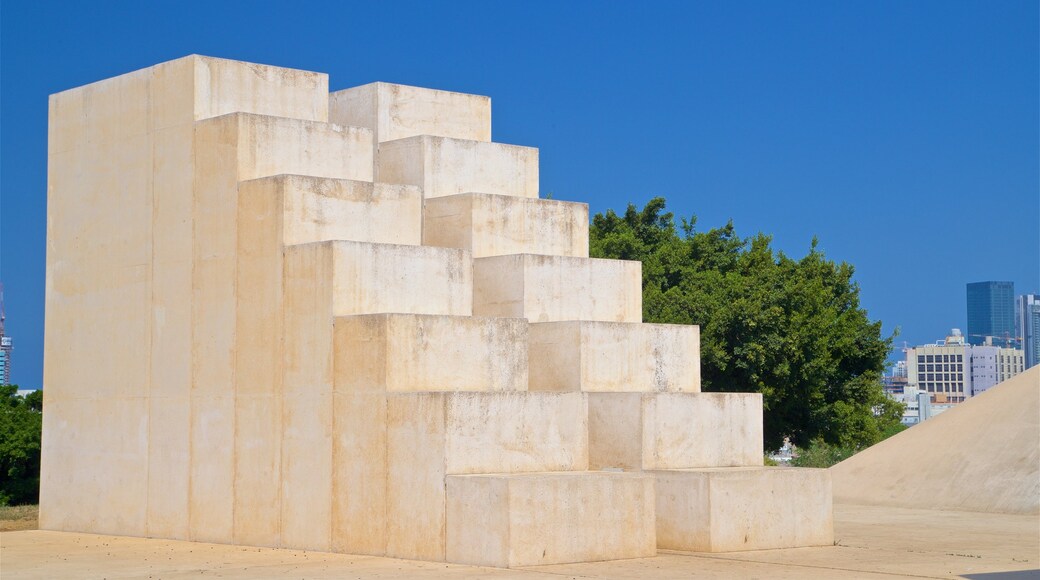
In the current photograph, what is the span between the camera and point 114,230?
19500mm

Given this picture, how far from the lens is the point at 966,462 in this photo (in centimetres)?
2336

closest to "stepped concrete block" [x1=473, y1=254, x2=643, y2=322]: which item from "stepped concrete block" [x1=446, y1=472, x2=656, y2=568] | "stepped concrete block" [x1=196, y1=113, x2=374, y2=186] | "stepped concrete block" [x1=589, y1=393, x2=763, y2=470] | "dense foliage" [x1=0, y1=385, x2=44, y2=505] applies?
"stepped concrete block" [x1=589, y1=393, x2=763, y2=470]

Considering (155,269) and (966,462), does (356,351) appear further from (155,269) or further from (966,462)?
(966,462)

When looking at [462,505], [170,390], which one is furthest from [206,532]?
[462,505]

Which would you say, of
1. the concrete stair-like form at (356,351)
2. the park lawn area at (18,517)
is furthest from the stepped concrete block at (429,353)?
the park lawn area at (18,517)

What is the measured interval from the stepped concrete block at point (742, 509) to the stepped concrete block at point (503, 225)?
369 cm

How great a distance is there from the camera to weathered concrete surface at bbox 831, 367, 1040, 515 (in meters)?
22.2

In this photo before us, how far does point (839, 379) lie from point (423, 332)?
22.6m

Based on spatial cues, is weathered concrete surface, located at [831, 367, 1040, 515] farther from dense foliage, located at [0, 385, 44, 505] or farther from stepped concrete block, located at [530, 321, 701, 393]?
dense foliage, located at [0, 385, 44, 505]

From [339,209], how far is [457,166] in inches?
89.1

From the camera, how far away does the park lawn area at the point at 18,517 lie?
2112cm

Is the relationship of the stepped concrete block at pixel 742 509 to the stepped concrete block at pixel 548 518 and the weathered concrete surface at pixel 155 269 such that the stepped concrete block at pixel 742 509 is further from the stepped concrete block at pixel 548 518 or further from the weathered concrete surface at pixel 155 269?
the weathered concrete surface at pixel 155 269

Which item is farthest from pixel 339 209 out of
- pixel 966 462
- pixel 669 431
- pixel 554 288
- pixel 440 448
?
pixel 966 462

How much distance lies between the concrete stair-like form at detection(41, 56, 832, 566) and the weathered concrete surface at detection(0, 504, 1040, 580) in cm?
45
